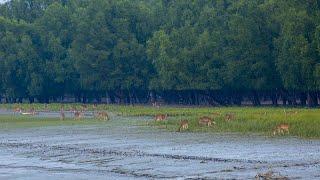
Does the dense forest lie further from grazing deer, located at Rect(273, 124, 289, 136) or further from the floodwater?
the floodwater

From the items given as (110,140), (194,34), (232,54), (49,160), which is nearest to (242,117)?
(110,140)

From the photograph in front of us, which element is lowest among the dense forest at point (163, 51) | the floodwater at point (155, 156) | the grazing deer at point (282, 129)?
the floodwater at point (155, 156)

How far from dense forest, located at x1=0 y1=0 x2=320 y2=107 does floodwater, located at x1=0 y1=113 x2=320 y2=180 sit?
33004 mm

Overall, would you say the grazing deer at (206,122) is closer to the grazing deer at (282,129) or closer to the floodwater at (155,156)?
the floodwater at (155,156)

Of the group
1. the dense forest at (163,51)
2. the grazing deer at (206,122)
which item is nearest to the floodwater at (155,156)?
the grazing deer at (206,122)

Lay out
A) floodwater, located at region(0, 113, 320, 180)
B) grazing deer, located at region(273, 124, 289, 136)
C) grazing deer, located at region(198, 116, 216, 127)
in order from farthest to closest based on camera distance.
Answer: grazing deer, located at region(198, 116, 216, 127), grazing deer, located at region(273, 124, 289, 136), floodwater, located at region(0, 113, 320, 180)

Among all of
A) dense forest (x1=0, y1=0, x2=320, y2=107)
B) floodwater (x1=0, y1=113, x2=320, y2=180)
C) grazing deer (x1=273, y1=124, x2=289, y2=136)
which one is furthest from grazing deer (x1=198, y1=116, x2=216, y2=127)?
dense forest (x1=0, y1=0, x2=320, y2=107)

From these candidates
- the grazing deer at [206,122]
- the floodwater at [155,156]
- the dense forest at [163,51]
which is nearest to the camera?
the floodwater at [155,156]

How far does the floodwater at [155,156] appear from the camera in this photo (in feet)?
80.9

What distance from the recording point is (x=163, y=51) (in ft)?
295

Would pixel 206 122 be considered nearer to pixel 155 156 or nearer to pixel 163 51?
pixel 155 156

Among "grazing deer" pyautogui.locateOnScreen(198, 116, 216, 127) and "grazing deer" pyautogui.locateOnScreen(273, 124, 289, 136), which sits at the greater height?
"grazing deer" pyautogui.locateOnScreen(198, 116, 216, 127)

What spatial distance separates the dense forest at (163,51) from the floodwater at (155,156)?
3300 centimetres

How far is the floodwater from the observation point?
24656 mm
